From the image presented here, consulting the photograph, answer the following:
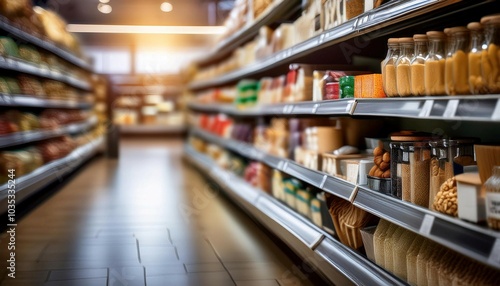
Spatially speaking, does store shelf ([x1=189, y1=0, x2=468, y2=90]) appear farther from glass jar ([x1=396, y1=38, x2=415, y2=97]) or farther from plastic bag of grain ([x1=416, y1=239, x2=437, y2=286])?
plastic bag of grain ([x1=416, y1=239, x2=437, y2=286])

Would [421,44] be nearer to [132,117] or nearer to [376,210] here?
[376,210]

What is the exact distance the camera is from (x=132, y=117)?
16.2m

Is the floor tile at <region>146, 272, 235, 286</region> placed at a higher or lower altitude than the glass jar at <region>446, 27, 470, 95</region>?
lower

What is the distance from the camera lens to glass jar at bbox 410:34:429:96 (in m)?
2.04

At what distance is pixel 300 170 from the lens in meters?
3.43

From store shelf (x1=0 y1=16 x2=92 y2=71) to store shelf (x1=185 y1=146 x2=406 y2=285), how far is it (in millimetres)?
2413

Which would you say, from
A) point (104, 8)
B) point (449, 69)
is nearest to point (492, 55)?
point (449, 69)

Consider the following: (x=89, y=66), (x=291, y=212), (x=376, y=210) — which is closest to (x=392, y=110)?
(x=376, y=210)

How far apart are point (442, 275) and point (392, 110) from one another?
0.62 metres

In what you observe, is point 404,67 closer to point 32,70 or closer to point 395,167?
point 395,167

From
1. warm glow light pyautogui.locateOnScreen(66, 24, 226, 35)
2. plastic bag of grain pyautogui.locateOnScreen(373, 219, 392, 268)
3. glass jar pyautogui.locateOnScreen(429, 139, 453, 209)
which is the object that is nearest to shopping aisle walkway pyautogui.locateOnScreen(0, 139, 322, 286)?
plastic bag of grain pyautogui.locateOnScreen(373, 219, 392, 268)

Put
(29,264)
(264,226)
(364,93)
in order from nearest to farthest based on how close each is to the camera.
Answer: (364,93)
(29,264)
(264,226)

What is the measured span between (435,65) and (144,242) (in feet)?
8.34

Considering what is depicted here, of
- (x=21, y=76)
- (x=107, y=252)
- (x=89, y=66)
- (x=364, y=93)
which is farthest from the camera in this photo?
(x=89, y=66)
